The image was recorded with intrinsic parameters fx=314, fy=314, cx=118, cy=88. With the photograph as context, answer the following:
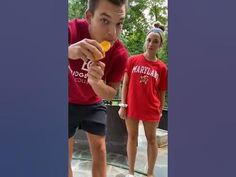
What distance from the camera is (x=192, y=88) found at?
644 millimetres

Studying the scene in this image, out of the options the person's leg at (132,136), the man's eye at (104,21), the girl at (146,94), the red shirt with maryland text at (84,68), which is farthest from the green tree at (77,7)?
the man's eye at (104,21)

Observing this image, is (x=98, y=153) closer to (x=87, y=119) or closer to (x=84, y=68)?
(x=87, y=119)

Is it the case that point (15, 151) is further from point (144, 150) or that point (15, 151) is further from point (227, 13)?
point (144, 150)

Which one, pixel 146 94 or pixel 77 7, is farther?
pixel 77 7

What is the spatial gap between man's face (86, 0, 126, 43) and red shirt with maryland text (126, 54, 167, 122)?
1.12m

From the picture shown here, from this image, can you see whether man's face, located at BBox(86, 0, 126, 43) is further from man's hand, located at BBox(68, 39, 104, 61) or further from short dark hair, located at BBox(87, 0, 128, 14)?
man's hand, located at BBox(68, 39, 104, 61)

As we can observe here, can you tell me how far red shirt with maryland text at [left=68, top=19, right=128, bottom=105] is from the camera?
1.53 meters

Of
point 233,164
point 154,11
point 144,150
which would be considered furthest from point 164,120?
point 154,11

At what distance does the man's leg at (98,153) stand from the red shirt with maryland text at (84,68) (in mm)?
192

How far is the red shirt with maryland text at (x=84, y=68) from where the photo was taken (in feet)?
5.02

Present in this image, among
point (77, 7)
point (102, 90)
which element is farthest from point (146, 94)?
point (77, 7)

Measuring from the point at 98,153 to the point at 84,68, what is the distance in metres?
0.46

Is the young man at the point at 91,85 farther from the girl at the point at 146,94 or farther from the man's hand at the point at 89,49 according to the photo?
the girl at the point at 146,94

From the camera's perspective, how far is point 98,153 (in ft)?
5.41
